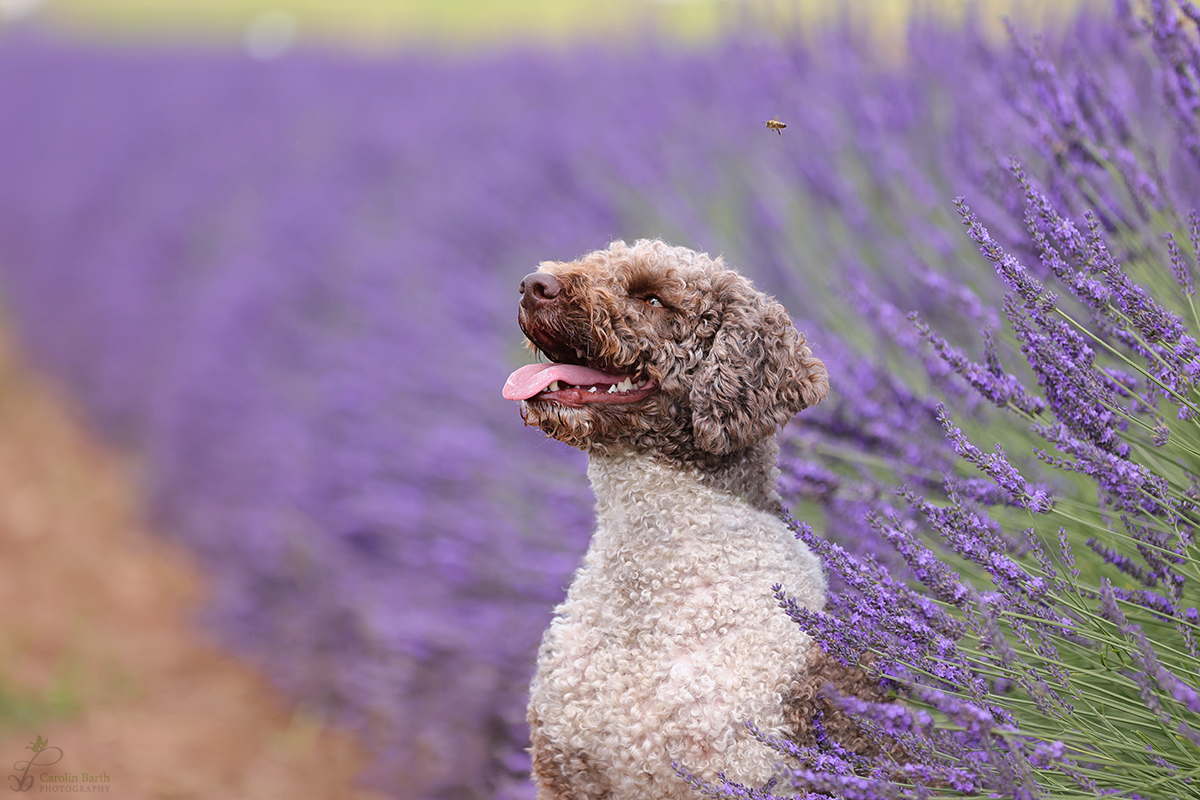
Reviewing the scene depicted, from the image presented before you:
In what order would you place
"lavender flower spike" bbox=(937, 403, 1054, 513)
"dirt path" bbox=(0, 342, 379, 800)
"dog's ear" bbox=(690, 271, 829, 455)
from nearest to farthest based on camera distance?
1. "lavender flower spike" bbox=(937, 403, 1054, 513)
2. "dog's ear" bbox=(690, 271, 829, 455)
3. "dirt path" bbox=(0, 342, 379, 800)

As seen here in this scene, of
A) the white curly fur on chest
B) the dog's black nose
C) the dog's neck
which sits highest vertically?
the dog's black nose

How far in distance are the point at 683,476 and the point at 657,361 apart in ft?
0.57

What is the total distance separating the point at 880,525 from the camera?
51.0 inches

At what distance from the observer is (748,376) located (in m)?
1.44

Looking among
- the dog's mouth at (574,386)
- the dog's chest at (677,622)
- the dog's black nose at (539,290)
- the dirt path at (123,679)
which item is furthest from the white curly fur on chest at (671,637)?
the dirt path at (123,679)

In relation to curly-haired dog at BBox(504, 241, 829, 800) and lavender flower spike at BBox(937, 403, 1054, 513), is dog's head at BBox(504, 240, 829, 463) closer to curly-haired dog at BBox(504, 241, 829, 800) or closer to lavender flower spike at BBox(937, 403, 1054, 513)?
curly-haired dog at BBox(504, 241, 829, 800)

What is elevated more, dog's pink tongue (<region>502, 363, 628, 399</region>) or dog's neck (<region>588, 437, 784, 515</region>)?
dog's pink tongue (<region>502, 363, 628, 399</region>)

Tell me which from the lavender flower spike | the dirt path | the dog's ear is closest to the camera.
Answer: the lavender flower spike

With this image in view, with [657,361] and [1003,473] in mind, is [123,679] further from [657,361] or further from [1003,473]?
[1003,473]

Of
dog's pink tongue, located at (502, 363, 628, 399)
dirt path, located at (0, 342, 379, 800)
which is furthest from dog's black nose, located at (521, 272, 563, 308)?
dirt path, located at (0, 342, 379, 800)

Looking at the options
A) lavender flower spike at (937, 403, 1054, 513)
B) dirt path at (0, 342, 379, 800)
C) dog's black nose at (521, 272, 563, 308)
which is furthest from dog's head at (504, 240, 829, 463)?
dirt path at (0, 342, 379, 800)

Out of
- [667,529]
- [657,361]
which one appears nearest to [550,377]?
[657,361]

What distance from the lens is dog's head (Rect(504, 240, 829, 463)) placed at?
4.63 ft

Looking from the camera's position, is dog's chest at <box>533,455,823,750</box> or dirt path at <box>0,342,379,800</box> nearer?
dog's chest at <box>533,455,823,750</box>
